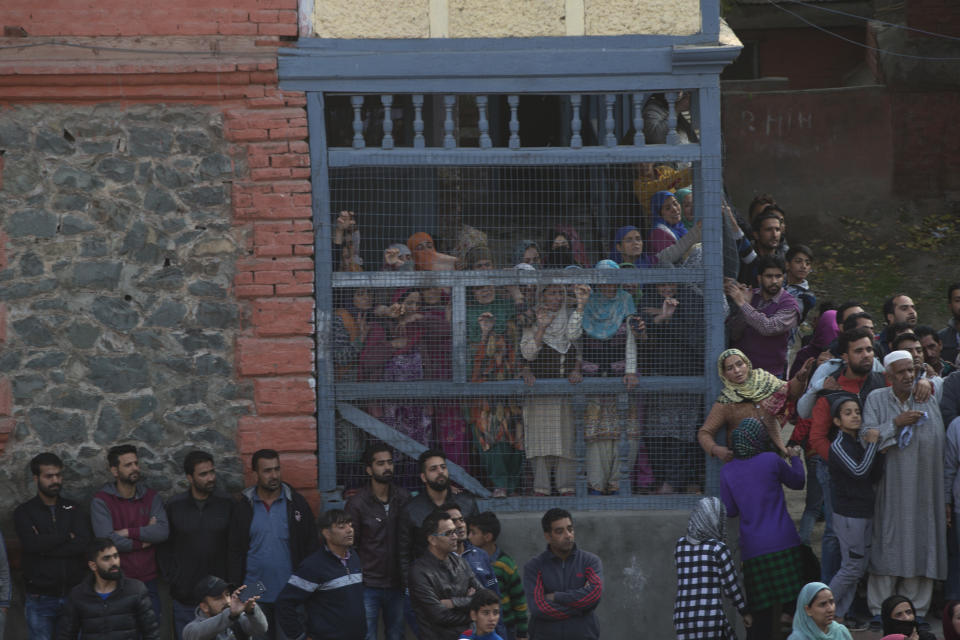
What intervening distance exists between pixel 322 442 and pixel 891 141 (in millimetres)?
11722

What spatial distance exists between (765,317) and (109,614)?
5242 mm

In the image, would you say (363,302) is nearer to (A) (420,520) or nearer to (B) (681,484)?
(A) (420,520)

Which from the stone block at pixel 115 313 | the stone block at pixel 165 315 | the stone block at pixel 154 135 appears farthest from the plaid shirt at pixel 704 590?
the stone block at pixel 154 135

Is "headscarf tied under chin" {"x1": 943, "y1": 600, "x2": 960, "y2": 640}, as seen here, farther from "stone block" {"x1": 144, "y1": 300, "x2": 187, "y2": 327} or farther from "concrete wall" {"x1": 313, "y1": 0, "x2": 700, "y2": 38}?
"stone block" {"x1": 144, "y1": 300, "x2": 187, "y2": 327}

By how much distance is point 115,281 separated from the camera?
370 inches

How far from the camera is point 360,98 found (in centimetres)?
954

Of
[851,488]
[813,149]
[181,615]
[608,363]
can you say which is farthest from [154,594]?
[813,149]

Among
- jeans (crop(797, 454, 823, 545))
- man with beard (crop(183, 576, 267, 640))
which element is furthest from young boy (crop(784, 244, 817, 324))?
man with beard (crop(183, 576, 267, 640))

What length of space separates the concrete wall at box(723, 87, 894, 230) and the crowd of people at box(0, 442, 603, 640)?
10.5 m

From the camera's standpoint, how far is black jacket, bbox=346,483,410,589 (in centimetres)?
903

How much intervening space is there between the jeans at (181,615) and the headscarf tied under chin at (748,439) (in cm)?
403

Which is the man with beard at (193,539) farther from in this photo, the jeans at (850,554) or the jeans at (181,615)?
the jeans at (850,554)

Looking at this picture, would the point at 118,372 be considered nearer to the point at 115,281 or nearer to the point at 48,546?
the point at 115,281

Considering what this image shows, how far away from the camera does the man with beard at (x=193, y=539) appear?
9.05 m
